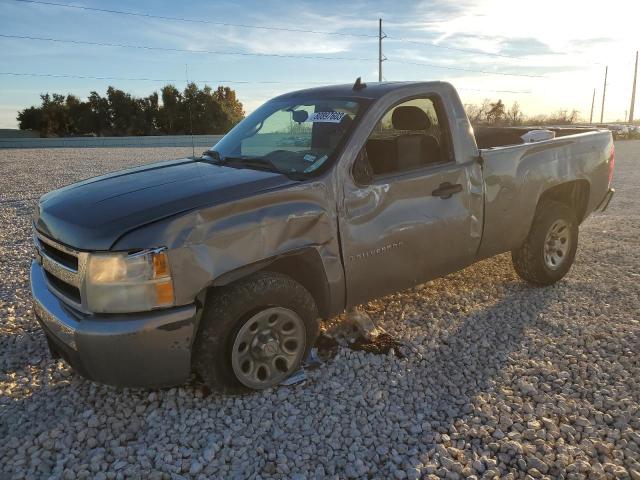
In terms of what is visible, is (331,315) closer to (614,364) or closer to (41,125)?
(614,364)

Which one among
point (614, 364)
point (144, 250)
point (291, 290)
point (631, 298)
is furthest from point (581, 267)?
point (144, 250)

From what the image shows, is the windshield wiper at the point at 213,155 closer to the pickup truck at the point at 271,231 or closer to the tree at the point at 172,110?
the pickup truck at the point at 271,231

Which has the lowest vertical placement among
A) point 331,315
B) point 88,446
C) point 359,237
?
point 88,446

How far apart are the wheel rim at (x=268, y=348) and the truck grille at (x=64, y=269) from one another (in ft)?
3.01

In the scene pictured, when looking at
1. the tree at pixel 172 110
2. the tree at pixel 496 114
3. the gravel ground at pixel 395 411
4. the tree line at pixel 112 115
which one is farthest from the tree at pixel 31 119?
the gravel ground at pixel 395 411

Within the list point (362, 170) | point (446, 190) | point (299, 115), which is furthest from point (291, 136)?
point (446, 190)

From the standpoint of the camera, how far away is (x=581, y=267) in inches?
213

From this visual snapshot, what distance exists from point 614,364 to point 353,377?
1824 mm

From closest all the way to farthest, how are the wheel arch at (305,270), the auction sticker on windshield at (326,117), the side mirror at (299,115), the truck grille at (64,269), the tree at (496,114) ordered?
the truck grille at (64,269)
the wheel arch at (305,270)
the auction sticker on windshield at (326,117)
the side mirror at (299,115)
the tree at (496,114)

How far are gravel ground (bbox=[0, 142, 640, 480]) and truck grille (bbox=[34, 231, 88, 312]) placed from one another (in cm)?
71

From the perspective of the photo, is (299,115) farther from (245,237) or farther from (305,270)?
(245,237)

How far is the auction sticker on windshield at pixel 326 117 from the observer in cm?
349

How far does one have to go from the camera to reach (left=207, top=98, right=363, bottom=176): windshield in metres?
3.34

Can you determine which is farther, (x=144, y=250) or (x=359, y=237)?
(x=359, y=237)
